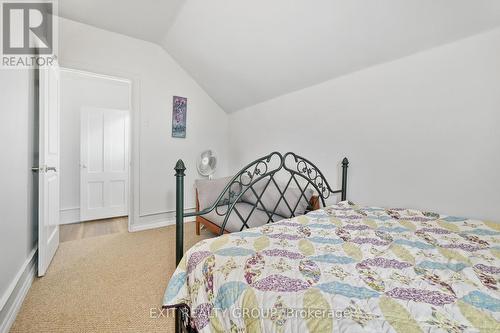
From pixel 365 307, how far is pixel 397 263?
14.7 inches

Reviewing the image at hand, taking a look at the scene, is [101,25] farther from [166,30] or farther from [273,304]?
[273,304]

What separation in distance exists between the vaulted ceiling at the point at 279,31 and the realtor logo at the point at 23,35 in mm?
648

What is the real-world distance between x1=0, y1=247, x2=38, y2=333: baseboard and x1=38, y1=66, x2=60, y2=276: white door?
0.08m

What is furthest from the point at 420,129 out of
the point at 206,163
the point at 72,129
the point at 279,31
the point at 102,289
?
the point at 72,129

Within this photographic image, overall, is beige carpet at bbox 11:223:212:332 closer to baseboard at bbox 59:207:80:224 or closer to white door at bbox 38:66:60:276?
white door at bbox 38:66:60:276

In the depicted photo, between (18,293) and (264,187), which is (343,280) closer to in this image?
(264,187)

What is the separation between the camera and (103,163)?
3.69 metres

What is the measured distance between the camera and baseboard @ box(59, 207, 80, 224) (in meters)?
3.41

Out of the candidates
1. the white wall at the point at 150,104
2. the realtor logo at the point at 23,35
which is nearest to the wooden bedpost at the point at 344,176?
the white wall at the point at 150,104

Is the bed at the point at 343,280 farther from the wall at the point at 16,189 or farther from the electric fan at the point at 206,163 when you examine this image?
the electric fan at the point at 206,163

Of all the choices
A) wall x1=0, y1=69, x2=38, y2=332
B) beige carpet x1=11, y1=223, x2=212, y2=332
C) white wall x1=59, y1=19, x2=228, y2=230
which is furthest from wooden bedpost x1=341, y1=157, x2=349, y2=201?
wall x1=0, y1=69, x2=38, y2=332

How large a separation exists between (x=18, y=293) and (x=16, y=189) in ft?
2.43

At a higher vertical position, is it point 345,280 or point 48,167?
point 48,167

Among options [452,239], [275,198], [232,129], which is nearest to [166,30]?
[232,129]
